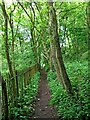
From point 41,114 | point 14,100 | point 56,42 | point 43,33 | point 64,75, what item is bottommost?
point 41,114

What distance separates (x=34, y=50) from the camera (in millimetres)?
15797

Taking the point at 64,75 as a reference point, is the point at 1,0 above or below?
above

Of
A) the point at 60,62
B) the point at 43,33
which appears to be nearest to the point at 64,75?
the point at 60,62

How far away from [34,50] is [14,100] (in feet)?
36.3

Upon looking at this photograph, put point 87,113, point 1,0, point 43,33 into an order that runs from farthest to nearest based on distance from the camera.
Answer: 1. point 43,33
2. point 1,0
3. point 87,113

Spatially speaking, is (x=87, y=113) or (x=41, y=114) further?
(x=41, y=114)

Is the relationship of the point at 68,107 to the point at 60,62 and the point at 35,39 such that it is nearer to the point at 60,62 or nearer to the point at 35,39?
the point at 60,62

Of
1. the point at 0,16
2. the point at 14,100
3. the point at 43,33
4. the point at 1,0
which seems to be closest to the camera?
the point at 14,100

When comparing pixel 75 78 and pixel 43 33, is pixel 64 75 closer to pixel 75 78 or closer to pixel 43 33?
pixel 75 78

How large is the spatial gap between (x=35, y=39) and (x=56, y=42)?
1131 cm

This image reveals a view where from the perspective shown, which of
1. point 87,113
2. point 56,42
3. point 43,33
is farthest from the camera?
point 43,33

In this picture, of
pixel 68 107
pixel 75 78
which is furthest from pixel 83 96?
pixel 75 78

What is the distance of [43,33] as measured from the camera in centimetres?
1188

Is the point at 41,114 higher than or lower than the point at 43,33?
lower
